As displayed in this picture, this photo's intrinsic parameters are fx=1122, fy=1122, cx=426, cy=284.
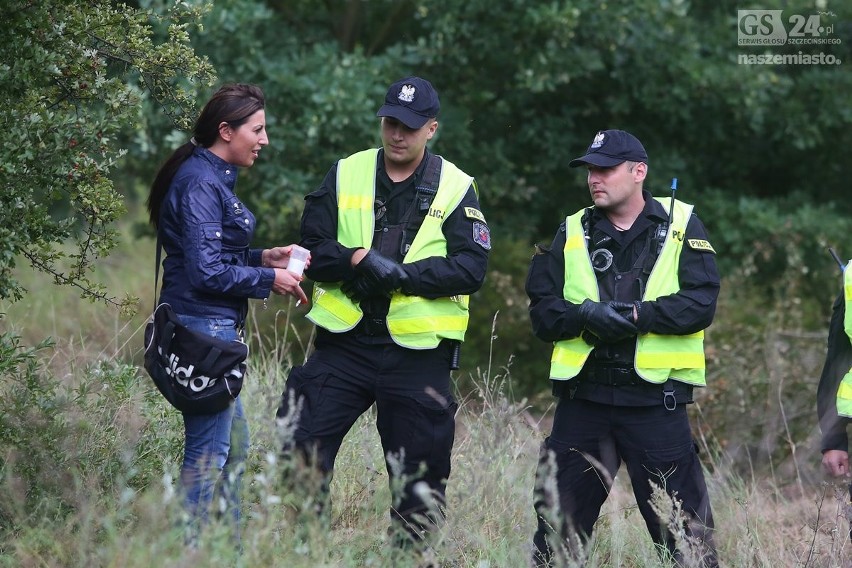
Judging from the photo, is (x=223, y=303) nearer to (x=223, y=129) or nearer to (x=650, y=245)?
(x=223, y=129)

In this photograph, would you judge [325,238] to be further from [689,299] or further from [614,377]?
[689,299]

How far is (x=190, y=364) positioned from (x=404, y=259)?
1.02 meters

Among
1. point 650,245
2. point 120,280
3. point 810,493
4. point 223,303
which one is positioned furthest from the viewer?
point 120,280

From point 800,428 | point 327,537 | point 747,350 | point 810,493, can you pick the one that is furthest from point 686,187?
point 327,537

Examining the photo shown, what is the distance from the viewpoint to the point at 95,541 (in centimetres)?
404

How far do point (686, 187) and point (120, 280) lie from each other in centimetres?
674

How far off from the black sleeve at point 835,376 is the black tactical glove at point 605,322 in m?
1.02

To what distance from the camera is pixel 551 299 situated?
15.5 ft

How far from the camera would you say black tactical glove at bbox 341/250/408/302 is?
4488mm

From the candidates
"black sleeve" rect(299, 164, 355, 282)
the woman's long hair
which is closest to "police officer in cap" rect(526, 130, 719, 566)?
"black sleeve" rect(299, 164, 355, 282)

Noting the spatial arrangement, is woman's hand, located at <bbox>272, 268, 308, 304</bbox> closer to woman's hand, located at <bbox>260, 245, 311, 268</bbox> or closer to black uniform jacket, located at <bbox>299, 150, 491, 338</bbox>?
woman's hand, located at <bbox>260, 245, 311, 268</bbox>

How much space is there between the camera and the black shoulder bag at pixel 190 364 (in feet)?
13.5

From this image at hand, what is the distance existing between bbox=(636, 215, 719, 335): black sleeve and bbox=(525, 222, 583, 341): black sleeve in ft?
0.96

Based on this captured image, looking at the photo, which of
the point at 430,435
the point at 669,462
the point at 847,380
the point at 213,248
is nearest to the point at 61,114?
the point at 213,248
